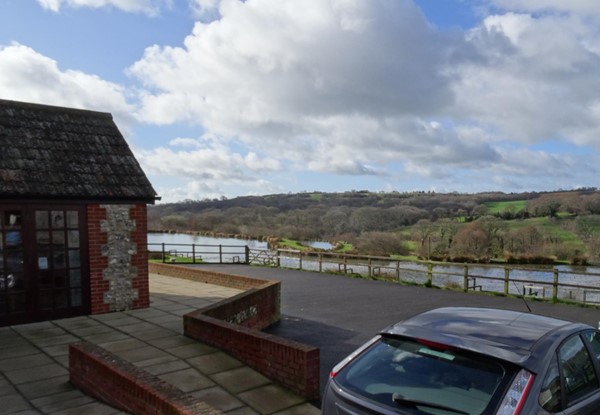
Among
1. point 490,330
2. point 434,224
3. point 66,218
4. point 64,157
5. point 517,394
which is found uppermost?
point 64,157

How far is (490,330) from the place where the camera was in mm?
2932

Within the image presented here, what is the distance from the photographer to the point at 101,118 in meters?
10.4

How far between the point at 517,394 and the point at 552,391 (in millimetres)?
396

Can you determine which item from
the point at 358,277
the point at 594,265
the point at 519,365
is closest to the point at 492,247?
the point at 594,265

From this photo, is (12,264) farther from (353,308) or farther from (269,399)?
(353,308)

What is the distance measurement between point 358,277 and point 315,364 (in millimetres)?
12382

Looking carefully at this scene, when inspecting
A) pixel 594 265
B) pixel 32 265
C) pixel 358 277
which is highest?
pixel 32 265

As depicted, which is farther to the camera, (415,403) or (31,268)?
(31,268)

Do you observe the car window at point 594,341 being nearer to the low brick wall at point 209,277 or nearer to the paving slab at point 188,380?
the paving slab at point 188,380

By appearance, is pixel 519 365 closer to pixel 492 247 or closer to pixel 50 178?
pixel 50 178

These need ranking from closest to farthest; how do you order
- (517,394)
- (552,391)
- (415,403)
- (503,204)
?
(517,394)
(415,403)
(552,391)
(503,204)

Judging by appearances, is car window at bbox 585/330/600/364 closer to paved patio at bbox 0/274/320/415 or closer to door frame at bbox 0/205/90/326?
paved patio at bbox 0/274/320/415

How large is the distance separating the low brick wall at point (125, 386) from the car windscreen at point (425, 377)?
4.94ft

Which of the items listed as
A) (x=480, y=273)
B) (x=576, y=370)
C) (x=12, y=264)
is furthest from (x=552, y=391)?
(x=480, y=273)
